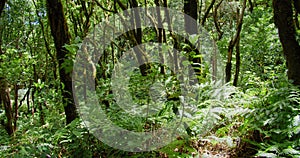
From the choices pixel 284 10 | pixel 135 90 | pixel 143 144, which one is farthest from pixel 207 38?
pixel 143 144

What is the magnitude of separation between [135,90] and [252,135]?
1.33 metres

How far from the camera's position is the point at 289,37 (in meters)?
3.39

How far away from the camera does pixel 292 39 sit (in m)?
3.39

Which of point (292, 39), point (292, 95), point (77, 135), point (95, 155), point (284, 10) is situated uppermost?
point (284, 10)

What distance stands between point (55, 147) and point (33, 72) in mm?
9039

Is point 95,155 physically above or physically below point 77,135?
below

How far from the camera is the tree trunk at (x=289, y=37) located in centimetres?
339

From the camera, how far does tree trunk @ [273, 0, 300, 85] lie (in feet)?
11.1

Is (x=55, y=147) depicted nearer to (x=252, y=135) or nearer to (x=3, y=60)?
(x=252, y=135)

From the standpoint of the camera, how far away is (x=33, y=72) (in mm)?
11266

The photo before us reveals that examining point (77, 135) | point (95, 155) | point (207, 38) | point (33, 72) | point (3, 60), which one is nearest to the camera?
point (77, 135)

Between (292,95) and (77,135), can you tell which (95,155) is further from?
(292,95)

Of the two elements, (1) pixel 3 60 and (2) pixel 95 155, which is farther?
(1) pixel 3 60

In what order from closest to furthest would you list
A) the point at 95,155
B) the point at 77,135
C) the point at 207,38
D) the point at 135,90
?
the point at 77,135
the point at 95,155
the point at 135,90
the point at 207,38
